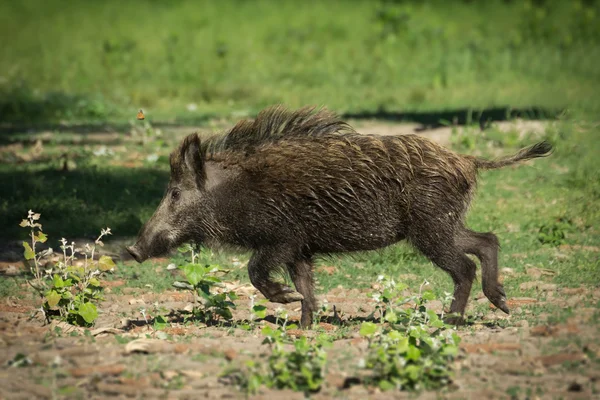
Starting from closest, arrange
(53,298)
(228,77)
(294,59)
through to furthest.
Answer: (53,298) < (228,77) < (294,59)

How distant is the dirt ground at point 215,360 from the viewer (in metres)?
5.05

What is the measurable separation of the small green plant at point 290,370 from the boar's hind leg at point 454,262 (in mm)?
1882

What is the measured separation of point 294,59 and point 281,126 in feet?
38.5

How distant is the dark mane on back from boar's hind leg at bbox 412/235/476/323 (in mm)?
1084

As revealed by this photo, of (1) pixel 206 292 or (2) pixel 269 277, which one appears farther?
(2) pixel 269 277

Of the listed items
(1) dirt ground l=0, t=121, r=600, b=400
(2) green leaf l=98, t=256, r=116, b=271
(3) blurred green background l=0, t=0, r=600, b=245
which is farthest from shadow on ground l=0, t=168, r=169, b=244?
(1) dirt ground l=0, t=121, r=600, b=400

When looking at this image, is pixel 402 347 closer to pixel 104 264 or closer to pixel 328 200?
pixel 328 200

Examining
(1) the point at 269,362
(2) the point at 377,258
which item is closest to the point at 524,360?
(1) the point at 269,362

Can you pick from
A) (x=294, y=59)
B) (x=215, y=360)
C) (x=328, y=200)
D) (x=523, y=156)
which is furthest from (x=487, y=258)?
(x=294, y=59)

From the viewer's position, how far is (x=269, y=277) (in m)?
6.98

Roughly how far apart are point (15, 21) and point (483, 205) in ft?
52.8

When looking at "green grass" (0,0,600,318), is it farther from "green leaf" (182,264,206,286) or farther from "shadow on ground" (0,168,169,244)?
"green leaf" (182,264,206,286)

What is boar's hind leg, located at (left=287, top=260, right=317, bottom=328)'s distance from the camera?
7066 millimetres

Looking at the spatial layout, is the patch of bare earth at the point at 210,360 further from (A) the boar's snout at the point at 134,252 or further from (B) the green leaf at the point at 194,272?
(A) the boar's snout at the point at 134,252
